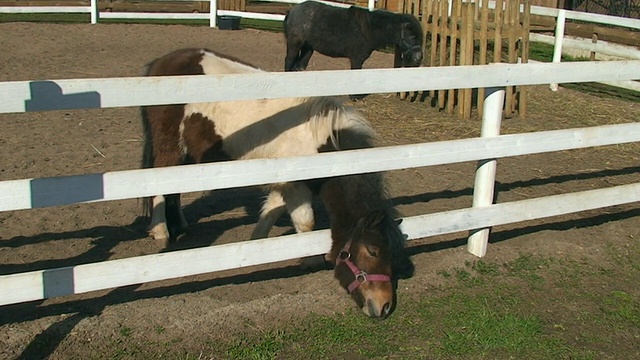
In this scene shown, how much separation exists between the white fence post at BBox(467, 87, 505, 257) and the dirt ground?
0.13 m

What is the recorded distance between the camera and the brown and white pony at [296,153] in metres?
4.13

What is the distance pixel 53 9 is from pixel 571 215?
13.7 m

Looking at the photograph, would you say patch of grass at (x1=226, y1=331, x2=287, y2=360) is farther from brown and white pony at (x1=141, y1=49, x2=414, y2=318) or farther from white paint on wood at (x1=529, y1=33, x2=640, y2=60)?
white paint on wood at (x1=529, y1=33, x2=640, y2=60)

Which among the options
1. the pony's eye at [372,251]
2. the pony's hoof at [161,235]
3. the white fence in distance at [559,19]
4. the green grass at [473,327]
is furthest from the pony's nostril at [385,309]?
the white fence in distance at [559,19]

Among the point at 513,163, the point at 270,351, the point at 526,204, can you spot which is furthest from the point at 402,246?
the point at 513,163

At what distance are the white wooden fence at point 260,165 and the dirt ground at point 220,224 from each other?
11.8 inches

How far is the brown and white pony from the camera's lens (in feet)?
13.5

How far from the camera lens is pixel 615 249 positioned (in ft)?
18.0

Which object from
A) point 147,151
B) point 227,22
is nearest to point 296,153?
point 147,151

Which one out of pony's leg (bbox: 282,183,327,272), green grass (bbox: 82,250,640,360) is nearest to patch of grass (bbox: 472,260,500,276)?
green grass (bbox: 82,250,640,360)

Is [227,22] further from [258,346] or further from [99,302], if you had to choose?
[258,346]

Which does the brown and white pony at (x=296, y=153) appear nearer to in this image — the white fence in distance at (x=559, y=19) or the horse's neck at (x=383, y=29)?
the horse's neck at (x=383, y=29)

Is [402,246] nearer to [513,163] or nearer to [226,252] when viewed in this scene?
[226,252]

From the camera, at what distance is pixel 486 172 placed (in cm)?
495
